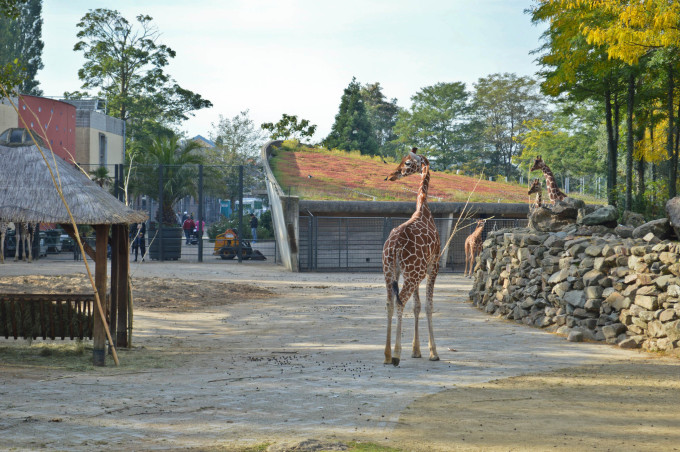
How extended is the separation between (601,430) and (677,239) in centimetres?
698

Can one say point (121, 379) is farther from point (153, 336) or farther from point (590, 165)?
point (590, 165)

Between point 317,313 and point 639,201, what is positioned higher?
point 639,201

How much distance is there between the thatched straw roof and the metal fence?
1898cm

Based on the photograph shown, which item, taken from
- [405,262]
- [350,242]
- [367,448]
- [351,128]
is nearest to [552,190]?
[405,262]

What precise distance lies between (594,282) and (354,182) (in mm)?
24623

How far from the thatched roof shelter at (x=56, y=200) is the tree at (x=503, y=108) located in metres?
62.6

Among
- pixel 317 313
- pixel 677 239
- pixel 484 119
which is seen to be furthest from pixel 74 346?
pixel 484 119

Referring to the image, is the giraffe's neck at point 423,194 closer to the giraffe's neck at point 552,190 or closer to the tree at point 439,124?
the giraffe's neck at point 552,190

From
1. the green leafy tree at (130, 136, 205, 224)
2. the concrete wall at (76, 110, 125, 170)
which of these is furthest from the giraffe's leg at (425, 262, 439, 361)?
the concrete wall at (76, 110, 125, 170)

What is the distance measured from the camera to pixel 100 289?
34.0ft

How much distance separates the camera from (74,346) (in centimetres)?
1188

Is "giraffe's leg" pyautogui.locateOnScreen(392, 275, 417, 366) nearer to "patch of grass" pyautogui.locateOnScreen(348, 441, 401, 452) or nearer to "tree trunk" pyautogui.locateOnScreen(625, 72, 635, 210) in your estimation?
"patch of grass" pyautogui.locateOnScreen(348, 441, 401, 452)

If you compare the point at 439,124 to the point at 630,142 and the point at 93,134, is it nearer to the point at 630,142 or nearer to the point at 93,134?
the point at 93,134

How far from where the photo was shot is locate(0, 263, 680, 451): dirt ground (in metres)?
6.61
